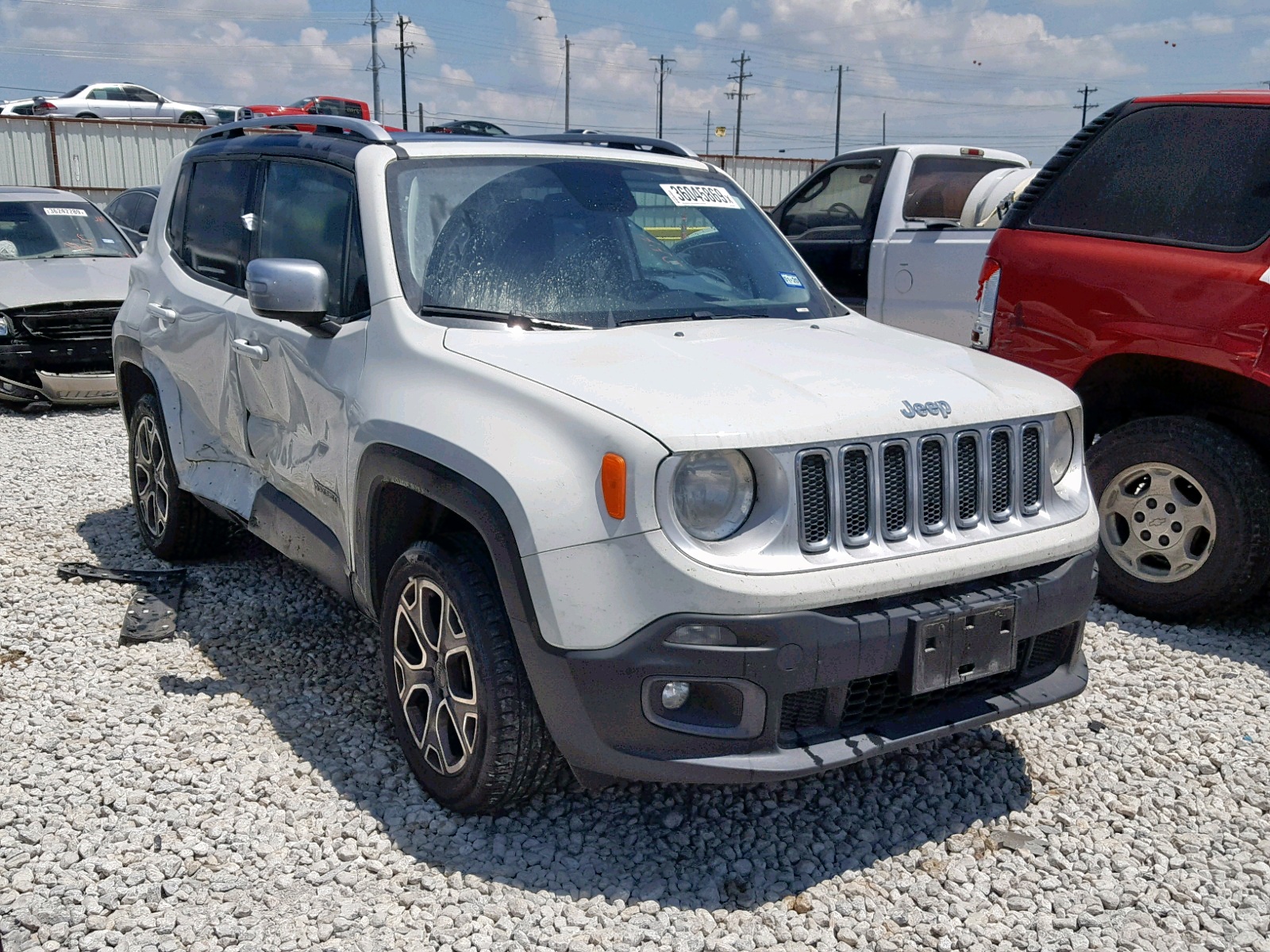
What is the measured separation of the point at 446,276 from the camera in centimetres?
356

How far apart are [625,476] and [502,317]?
101 centimetres

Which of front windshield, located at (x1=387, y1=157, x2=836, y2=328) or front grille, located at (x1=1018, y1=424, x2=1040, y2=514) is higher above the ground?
front windshield, located at (x1=387, y1=157, x2=836, y2=328)

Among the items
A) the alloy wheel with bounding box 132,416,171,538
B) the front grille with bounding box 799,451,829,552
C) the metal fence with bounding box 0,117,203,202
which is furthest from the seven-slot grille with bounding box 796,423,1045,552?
the metal fence with bounding box 0,117,203,202

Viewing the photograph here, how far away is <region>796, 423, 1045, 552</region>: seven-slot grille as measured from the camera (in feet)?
9.23

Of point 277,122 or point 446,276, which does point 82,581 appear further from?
point 446,276

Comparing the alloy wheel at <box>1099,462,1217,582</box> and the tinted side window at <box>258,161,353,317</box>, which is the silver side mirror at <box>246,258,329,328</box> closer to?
the tinted side window at <box>258,161,353,317</box>

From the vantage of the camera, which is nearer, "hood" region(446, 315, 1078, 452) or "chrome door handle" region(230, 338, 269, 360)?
"hood" region(446, 315, 1078, 452)

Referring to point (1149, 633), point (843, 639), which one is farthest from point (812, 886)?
point (1149, 633)

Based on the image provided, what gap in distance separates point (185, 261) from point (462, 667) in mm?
2852

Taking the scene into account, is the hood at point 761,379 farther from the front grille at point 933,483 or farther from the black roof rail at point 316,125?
the black roof rail at point 316,125

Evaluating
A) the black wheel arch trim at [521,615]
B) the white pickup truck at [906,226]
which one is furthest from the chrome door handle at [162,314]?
the white pickup truck at [906,226]

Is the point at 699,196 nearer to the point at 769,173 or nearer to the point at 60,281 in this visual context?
the point at 60,281

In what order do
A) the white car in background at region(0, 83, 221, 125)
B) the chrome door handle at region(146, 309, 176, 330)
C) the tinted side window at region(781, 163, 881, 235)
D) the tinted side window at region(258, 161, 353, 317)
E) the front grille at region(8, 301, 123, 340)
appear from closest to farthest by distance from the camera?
the tinted side window at region(258, 161, 353, 317), the chrome door handle at region(146, 309, 176, 330), the tinted side window at region(781, 163, 881, 235), the front grille at region(8, 301, 123, 340), the white car in background at region(0, 83, 221, 125)

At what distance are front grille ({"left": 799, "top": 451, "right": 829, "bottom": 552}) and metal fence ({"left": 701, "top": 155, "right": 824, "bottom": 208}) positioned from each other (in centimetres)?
2966
